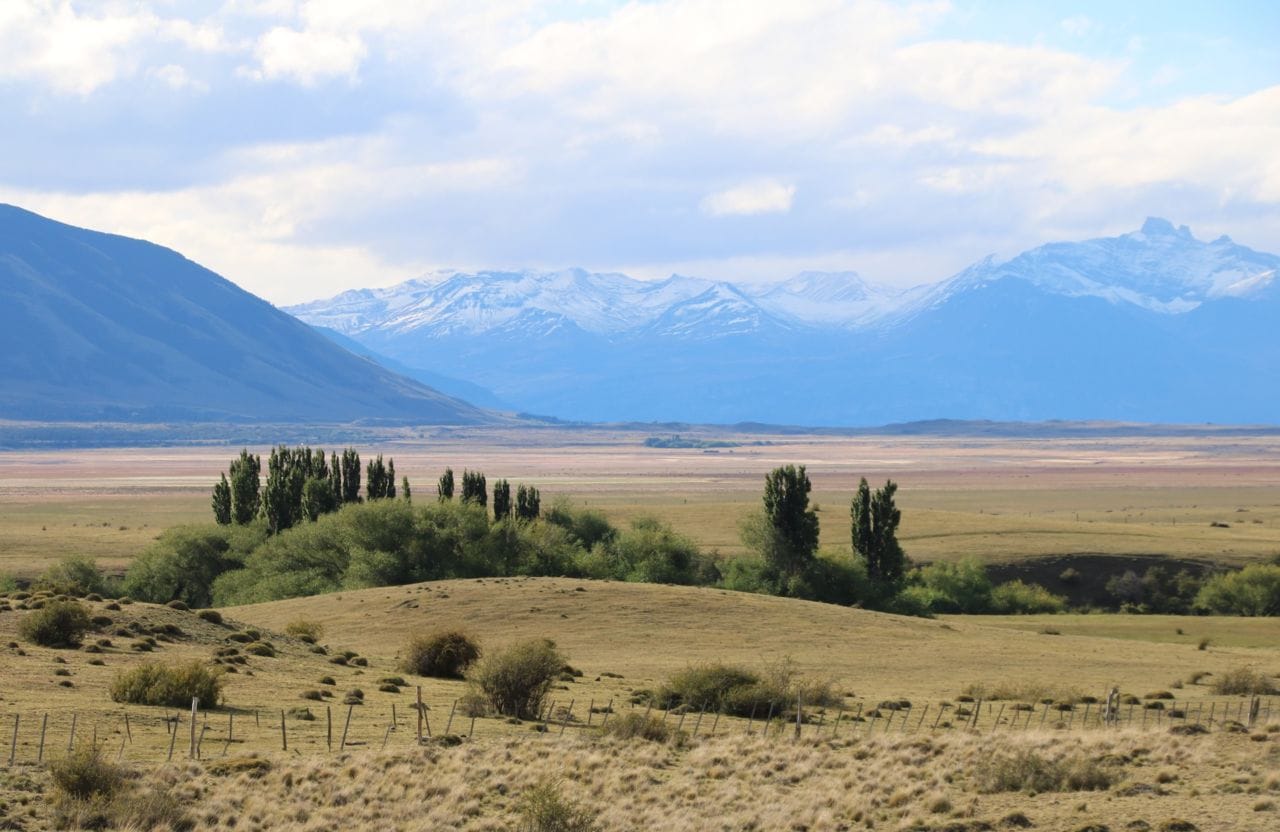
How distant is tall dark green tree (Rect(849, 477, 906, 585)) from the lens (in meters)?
89.2

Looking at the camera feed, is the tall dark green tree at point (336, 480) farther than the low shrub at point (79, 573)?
Yes

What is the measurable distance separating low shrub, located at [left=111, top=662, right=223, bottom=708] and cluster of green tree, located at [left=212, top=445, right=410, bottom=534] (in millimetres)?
54353

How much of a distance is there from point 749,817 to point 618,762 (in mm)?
5149

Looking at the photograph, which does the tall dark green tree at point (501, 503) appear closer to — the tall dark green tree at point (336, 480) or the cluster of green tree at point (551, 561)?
the cluster of green tree at point (551, 561)

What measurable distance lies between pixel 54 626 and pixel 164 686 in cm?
937

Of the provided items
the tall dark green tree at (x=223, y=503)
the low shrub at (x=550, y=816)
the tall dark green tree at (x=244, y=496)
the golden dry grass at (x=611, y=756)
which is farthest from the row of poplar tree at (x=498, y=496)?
the low shrub at (x=550, y=816)

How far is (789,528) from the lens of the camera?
89.9 m

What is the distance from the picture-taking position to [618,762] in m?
32.0

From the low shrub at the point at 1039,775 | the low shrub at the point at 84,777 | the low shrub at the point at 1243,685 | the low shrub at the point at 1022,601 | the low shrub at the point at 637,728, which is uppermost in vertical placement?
the low shrub at the point at 84,777

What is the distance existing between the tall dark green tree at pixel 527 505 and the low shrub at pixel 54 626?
5156 cm

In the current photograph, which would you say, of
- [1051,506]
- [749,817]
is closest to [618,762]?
[749,817]


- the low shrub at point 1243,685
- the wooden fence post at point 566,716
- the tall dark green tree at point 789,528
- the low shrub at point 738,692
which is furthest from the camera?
the tall dark green tree at point 789,528

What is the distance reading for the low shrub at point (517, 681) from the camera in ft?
129

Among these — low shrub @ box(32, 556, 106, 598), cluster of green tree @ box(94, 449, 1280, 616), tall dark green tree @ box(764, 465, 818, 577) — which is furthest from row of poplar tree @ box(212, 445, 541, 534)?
tall dark green tree @ box(764, 465, 818, 577)
